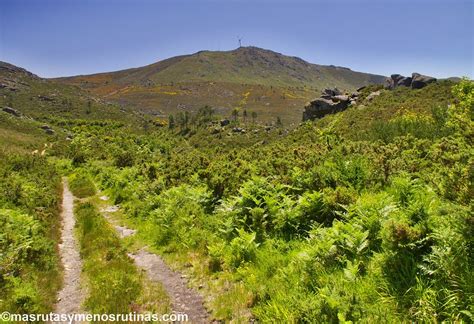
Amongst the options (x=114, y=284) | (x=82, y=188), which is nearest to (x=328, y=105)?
(x=82, y=188)

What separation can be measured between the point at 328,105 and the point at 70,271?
62180 mm

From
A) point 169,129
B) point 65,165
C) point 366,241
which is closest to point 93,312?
point 366,241

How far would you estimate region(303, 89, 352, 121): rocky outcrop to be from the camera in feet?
213

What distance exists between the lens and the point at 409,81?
61062 mm

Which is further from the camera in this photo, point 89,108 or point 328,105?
point 89,108

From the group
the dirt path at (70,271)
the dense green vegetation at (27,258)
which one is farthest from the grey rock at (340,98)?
the dense green vegetation at (27,258)

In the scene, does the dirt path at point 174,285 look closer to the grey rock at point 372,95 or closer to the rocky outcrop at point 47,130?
the grey rock at point 372,95

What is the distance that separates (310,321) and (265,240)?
4.02 m

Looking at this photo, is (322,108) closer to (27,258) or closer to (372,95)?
(372,95)

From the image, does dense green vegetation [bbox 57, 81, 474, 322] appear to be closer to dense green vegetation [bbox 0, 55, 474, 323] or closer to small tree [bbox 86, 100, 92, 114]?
dense green vegetation [bbox 0, 55, 474, 323]

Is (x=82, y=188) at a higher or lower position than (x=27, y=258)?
lower

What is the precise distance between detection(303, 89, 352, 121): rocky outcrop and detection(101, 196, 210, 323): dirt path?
193 ft

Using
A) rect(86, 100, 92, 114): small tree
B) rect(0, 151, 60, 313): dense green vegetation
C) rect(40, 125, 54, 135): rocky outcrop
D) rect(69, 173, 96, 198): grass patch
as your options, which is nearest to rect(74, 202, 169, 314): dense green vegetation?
rect(0, 151, 60, 313): dense green vegetation

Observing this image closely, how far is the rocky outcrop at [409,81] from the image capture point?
57438 mm
